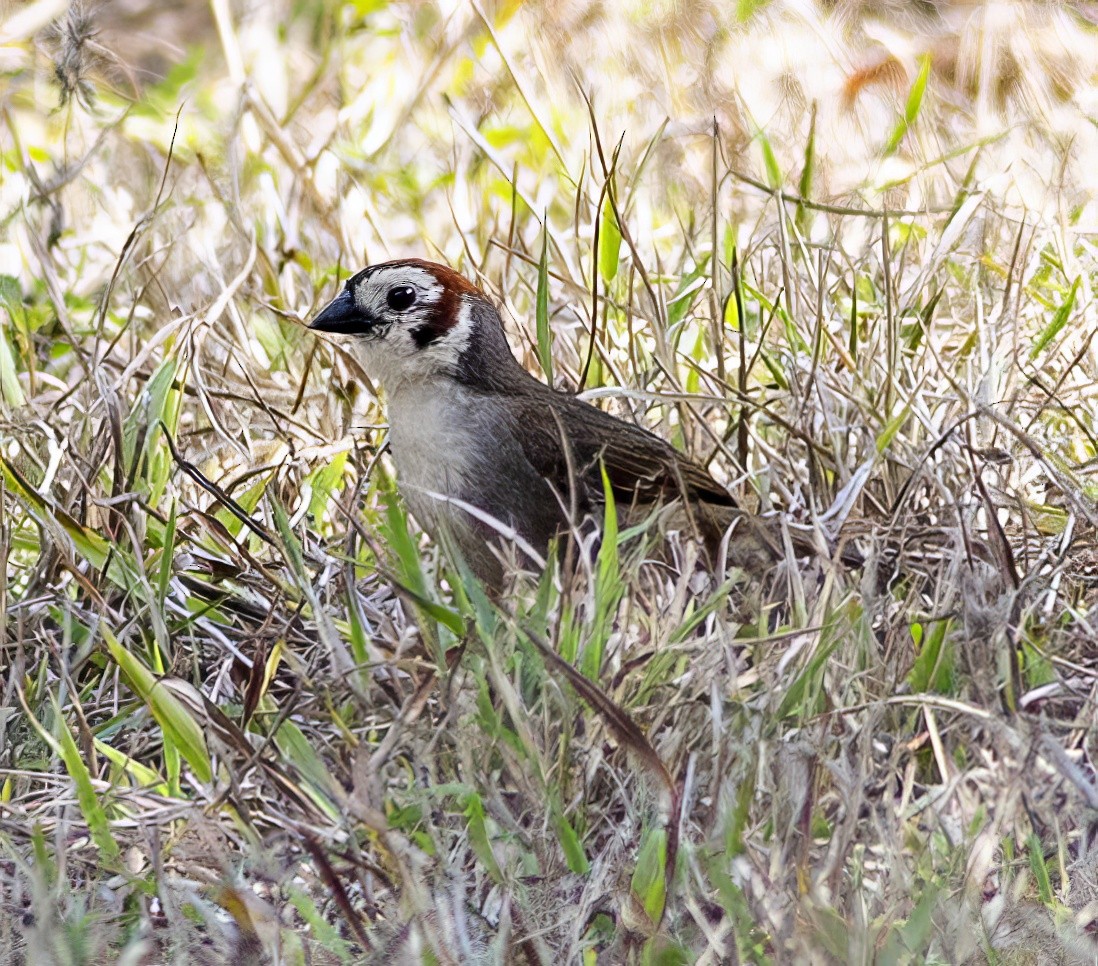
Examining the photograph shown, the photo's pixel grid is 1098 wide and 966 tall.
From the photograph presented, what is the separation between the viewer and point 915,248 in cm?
380

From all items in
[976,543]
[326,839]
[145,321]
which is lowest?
[976,543]

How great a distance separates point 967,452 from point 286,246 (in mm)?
1938

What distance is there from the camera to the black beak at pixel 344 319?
2883 mm

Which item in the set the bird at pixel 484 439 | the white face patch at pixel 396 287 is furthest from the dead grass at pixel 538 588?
the white face patch at pixel 396 287

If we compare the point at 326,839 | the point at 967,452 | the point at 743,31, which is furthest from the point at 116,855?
the point at 743,31

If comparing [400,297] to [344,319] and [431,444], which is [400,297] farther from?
[431,444]

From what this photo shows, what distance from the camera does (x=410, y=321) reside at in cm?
290

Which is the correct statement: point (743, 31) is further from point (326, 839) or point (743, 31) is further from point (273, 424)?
point (326, 839)

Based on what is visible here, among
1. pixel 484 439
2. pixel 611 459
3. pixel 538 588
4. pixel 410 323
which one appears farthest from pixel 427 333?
pixel 538 588

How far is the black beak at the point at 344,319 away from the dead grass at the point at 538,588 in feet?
0.79

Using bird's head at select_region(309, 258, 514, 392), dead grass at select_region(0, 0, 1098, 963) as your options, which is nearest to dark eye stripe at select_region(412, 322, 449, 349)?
bird's head at select_region(309, 258, 514, 392)

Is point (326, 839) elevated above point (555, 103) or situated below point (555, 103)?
below

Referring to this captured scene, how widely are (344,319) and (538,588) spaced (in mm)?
927

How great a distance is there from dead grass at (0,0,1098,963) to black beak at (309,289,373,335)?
0.24 metres
